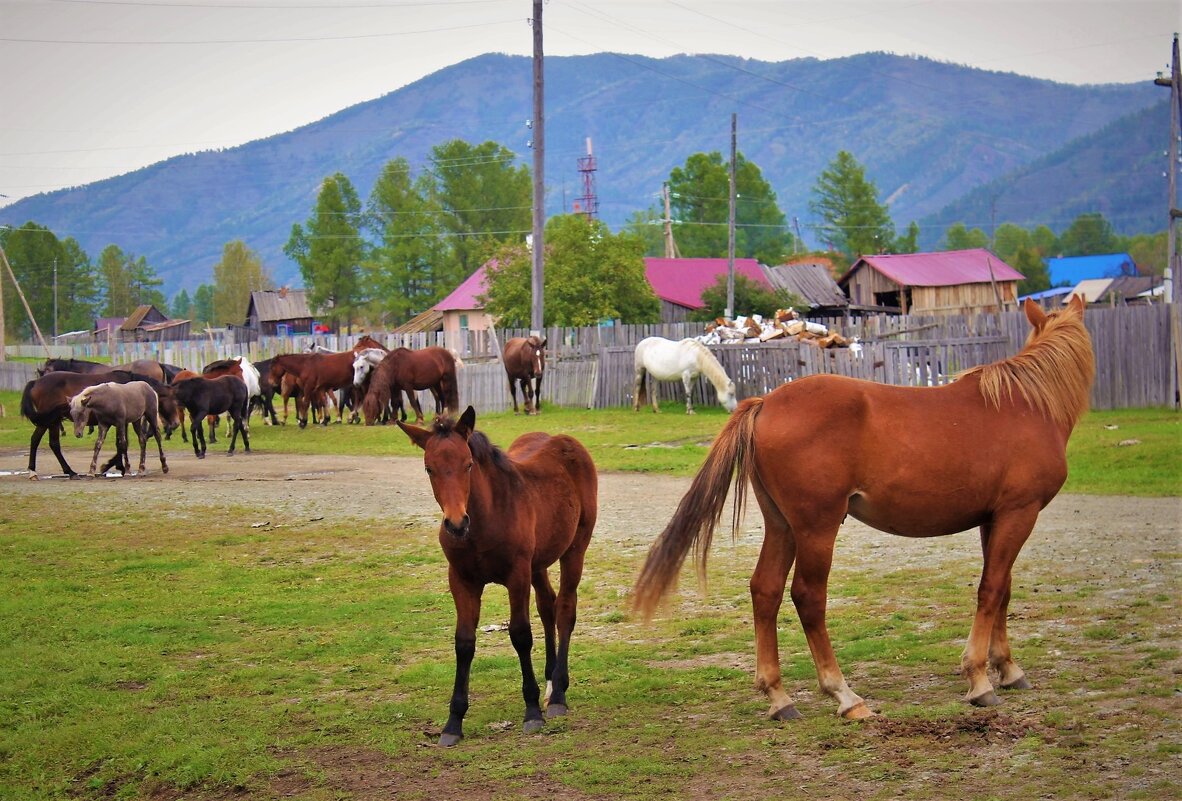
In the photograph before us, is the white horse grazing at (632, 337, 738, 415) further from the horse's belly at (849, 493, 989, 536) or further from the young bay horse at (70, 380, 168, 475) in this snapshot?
the horse's belly at (849, 493, 989, 536)

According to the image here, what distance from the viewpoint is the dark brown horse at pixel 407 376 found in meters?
29.8

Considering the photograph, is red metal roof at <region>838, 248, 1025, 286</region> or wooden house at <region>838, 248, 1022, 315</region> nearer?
wooden house at <region>838, 248, 1022, 315</region>

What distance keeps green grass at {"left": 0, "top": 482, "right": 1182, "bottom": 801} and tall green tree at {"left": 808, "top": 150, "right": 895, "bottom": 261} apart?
101 meters

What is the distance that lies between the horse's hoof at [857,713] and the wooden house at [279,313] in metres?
108

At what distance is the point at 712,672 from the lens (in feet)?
25.2

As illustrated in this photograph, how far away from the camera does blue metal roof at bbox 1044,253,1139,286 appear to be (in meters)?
111

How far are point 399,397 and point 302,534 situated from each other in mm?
17187

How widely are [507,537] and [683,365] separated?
75.4 ft

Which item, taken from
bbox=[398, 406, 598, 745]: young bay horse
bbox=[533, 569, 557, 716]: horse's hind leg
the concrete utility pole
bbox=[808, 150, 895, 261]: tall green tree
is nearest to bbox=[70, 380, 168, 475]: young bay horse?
the concrete utility pole

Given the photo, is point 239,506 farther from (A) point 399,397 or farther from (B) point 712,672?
(A) point 399,397

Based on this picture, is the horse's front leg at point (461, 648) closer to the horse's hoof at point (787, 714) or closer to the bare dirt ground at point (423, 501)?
the horse's hoof at point (787, 714)

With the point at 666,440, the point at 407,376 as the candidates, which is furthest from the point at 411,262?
the point at 666,440

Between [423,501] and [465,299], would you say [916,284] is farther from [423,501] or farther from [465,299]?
[423,501]

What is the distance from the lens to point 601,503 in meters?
16.1
